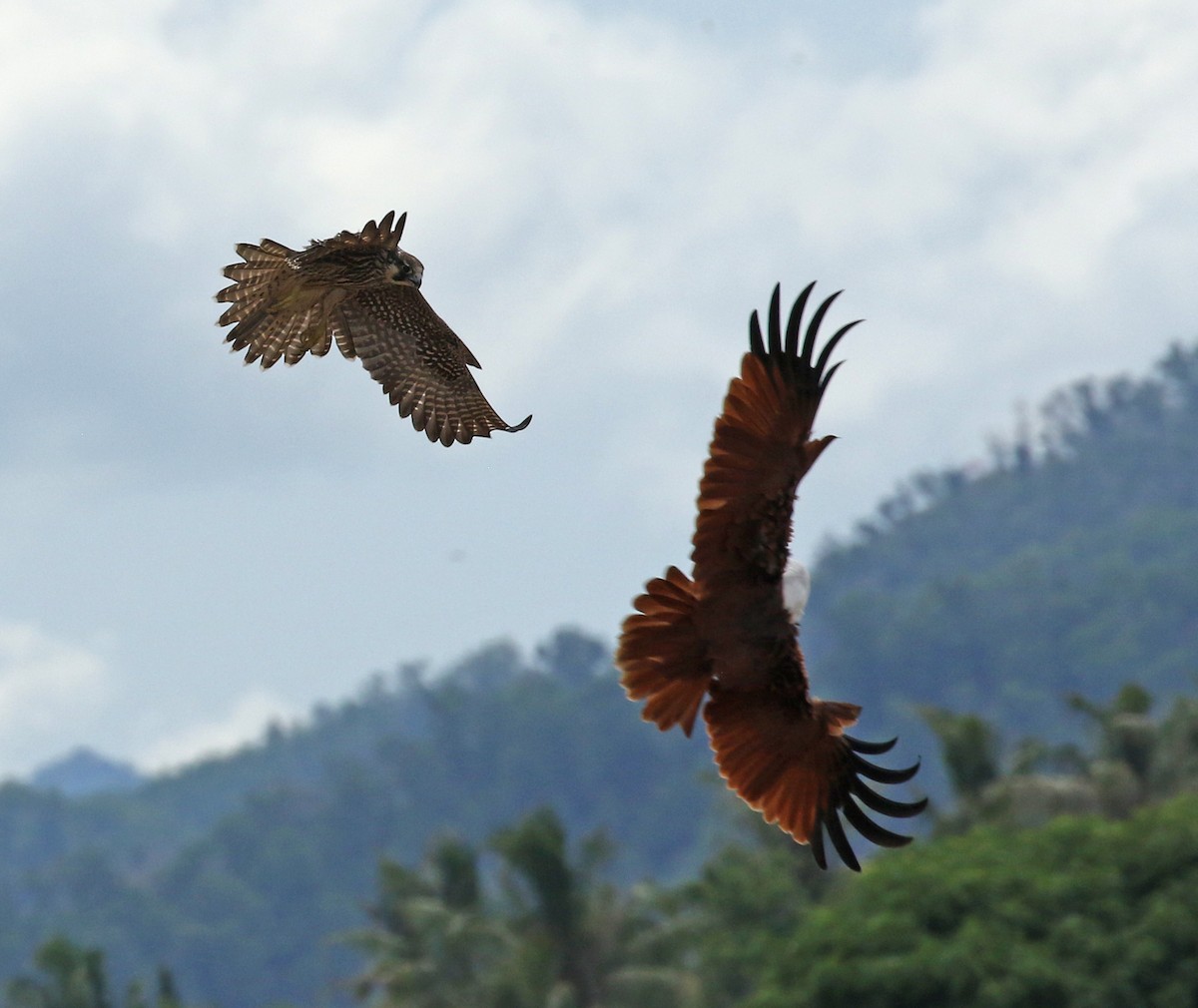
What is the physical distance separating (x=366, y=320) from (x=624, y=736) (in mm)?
135131

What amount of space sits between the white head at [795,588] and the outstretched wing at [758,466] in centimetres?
2

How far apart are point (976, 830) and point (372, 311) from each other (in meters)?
27.4

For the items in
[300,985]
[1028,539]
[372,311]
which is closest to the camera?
[372,311]

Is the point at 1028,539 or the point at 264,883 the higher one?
the point at 1028,539

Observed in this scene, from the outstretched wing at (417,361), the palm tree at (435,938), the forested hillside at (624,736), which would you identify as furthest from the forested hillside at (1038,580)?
the outstretched wing at (417,361)

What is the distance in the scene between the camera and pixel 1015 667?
13750 cm

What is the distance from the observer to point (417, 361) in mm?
7035

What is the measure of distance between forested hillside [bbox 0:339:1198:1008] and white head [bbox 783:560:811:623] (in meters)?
103

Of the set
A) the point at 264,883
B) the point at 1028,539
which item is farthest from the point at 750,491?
the point at 1028,539

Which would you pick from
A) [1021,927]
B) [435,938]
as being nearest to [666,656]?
[1021,927]

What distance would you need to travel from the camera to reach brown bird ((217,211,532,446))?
6.71 meters

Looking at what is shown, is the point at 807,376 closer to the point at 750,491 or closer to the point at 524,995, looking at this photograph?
the point at 750,491

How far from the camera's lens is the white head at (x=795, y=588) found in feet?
17.4

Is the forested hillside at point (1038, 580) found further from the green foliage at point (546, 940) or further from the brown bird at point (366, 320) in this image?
the brown bird at point (366, 320)
